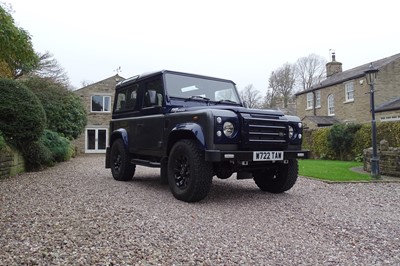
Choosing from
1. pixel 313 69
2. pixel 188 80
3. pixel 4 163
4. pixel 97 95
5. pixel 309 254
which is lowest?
pixel 309 254

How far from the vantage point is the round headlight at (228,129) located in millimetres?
4645

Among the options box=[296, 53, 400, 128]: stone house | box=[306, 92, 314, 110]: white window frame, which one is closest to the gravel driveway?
box=[296, 53, 400, 128]: stone house

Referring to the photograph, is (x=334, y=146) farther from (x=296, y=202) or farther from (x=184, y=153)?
(x=184, y=153)

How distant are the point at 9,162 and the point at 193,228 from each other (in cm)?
634

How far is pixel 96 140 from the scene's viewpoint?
25094 millimetres

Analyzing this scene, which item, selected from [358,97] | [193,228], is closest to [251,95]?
[358,97]

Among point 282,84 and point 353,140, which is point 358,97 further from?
point 282,84

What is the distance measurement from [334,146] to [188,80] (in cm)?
1244

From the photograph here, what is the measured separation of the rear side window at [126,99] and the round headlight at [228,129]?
117 inches

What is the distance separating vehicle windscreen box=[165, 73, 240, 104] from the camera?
6003 mm

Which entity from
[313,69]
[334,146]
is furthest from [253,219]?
[313,69]

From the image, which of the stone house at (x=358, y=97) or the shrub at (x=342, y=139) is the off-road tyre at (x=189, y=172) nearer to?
the shrub at (x=342, y=139)

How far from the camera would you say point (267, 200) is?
533 cm

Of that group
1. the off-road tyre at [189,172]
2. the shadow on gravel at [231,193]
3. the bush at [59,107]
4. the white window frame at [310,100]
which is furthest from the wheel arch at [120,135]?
the white window frame at [310,100]
